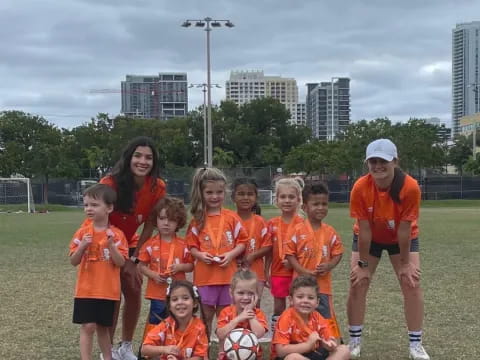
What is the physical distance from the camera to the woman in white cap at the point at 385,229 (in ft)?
16.4

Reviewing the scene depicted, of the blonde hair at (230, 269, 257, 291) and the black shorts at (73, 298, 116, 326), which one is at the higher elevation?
the blonde hair at (230, 269, 257, 291)

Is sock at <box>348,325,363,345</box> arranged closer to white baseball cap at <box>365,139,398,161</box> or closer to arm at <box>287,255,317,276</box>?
arm at <box>287,255,317,276</box>

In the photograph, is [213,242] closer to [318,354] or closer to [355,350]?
[318,354]

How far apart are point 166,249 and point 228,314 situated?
808 mm

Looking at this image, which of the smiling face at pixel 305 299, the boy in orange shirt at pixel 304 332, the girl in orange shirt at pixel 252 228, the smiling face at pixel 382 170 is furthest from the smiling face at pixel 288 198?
the smiling face at pixel 305 299

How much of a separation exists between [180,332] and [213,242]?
838 millimetres

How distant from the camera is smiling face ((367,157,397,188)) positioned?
4.93 m

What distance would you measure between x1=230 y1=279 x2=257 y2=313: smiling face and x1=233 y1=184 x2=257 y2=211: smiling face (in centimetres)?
102

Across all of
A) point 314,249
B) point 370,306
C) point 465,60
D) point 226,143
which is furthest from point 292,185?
point 465,60

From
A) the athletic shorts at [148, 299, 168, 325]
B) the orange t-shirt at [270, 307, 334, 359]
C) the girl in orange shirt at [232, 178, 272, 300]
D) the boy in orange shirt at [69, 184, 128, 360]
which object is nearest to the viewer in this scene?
the orange t-shirt at [270, 307, 334, 359]

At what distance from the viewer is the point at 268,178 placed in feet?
146

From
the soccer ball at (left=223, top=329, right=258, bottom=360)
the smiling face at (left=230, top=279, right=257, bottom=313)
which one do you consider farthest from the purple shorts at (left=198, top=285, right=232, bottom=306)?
the soccer ball at (left=223, top=329, right=258, bottom=360)

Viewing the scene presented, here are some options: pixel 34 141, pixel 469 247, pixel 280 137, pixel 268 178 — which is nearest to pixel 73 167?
pixel 34 141

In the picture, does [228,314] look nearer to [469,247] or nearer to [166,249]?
[166,249]
